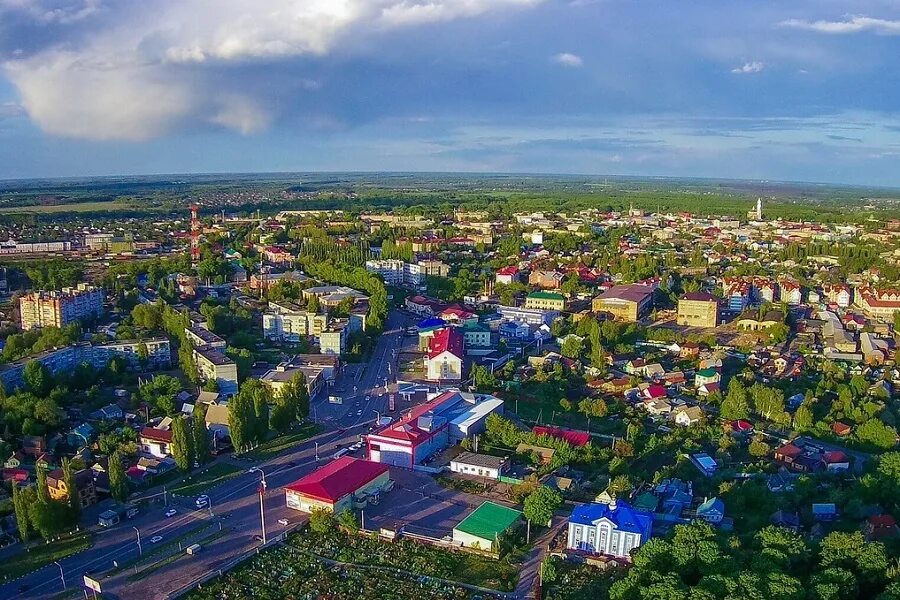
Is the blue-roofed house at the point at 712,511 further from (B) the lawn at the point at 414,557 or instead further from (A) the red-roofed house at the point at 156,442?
(A) the red-roofed house at the point at 156,442

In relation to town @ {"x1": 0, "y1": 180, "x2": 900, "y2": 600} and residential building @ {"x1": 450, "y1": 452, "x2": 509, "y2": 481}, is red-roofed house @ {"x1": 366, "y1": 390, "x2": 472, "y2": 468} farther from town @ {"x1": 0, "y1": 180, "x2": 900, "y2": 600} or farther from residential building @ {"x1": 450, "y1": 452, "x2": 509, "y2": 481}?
residential building @ {"x1": 450, "y1": 452, "x2": 509, "y2": 481}

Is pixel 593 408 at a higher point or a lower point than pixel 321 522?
higher

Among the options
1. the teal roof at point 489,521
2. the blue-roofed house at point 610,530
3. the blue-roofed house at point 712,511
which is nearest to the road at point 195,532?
the teal roof at point 489,521

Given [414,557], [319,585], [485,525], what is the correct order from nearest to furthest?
[319,585] → [414,557] → [485,525]

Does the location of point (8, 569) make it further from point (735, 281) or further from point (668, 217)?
point (668, 217)

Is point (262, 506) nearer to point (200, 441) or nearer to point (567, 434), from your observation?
point (200, 441)

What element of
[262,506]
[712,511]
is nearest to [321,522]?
[262,506]

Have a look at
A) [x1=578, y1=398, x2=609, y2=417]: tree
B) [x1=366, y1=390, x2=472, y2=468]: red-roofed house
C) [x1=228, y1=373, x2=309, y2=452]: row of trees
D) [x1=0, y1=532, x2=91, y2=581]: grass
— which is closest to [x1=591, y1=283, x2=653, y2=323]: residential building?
[x1=578, y1=398, x2=609, y2=417]: tree
